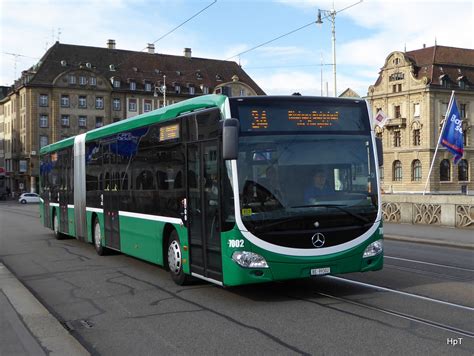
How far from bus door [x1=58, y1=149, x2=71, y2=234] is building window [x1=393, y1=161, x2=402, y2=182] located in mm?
80218

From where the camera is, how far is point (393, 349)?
18.8 feet

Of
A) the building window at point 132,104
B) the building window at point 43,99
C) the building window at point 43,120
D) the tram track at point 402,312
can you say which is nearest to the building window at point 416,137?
the building window at point 132,104

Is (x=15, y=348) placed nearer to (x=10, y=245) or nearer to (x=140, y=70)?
(x=10, y=245)

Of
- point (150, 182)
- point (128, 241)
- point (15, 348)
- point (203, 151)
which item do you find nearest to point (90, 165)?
point (128, 241)

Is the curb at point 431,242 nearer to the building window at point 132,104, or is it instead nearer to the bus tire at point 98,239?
the bus tire at point 98,239

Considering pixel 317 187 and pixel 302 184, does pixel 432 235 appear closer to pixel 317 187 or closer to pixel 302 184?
pixel 317 187

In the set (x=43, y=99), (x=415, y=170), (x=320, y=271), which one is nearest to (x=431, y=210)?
(x=320, y=271)

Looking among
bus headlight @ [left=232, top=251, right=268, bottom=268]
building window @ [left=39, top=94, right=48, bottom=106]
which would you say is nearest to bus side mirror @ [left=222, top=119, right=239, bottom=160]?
bus headlight @ [left=232, top=251, right=268, bottom=268]

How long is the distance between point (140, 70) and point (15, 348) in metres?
92.4

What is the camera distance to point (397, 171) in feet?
305

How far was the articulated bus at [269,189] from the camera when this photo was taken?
786 cm

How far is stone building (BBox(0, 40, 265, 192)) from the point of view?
286ft

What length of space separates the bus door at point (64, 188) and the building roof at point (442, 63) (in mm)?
81078

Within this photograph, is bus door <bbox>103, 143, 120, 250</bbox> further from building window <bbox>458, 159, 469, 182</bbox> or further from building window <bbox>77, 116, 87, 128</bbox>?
building window <bbox>458, 159, 469, 182</bbox>
